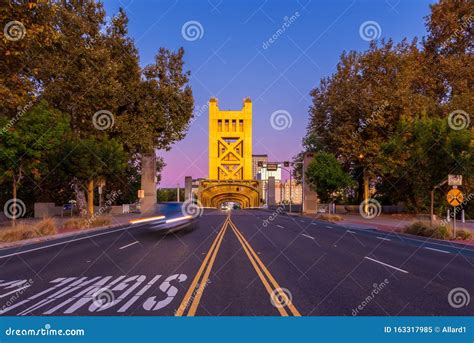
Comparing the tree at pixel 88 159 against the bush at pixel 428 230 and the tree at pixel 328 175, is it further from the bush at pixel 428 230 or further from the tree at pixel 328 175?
the tree at pixel 328 175

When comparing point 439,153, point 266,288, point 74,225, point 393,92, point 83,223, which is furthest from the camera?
point 393,92

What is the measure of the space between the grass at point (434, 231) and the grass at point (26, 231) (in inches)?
760

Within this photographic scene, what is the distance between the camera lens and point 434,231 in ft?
68.9

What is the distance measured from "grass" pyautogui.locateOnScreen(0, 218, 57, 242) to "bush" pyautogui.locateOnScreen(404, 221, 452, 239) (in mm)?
19303

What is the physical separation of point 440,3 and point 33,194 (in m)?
54.1

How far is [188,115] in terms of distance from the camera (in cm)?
4081

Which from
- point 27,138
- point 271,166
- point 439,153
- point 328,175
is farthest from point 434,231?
point 271,166

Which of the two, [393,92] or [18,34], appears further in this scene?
[393,92]

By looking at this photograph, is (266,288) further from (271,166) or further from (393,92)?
(271,166)

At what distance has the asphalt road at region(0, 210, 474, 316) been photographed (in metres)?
6.84

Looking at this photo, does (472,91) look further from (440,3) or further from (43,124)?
(43,124)

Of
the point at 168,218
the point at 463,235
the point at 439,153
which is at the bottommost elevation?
the point at 463,235

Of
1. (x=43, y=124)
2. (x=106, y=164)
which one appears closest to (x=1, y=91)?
(x=43, y=124)

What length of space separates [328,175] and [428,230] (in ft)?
90.2
